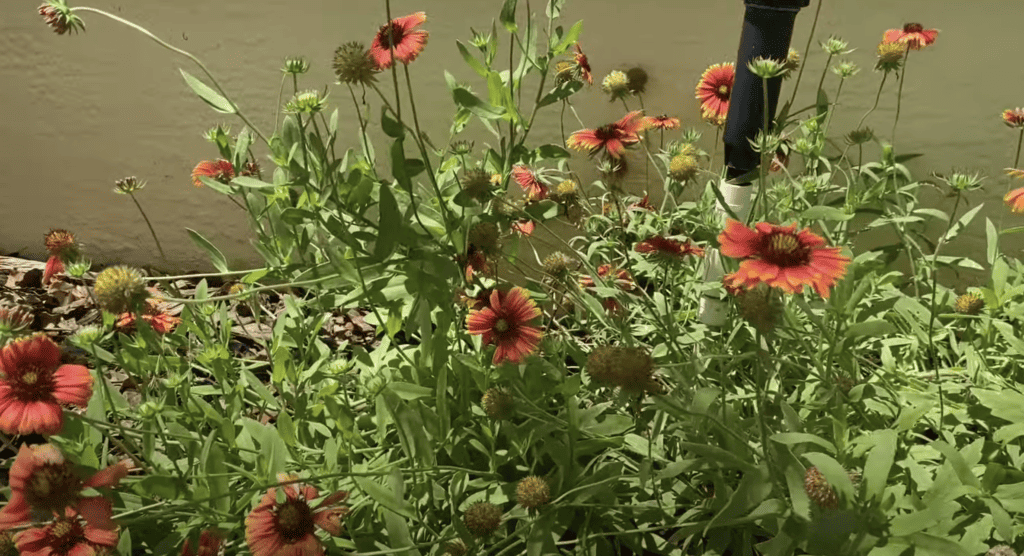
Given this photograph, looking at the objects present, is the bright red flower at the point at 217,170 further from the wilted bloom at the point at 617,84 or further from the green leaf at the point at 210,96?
the wilted bloom at the point at 617,84

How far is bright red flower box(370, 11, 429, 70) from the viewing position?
→ 0.95m

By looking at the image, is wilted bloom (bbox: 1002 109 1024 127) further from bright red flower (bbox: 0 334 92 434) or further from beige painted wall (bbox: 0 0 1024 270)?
bright red flower (bbox: 0 334 92 434)

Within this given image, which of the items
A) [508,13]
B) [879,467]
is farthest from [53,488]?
[879,467]

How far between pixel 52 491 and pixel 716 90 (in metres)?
1.19

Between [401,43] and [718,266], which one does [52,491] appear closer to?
[401,43]

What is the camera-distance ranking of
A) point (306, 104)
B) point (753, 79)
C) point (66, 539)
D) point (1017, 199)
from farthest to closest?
point (753, 79), point (1017, 199), point (306, 104), point (66, 539)

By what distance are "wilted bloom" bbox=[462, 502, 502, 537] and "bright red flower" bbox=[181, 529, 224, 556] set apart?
292 mm

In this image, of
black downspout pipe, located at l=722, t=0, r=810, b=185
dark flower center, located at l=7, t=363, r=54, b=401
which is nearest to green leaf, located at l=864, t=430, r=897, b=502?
black downspout pipe, located at l=722, t=0, r=810, b=185

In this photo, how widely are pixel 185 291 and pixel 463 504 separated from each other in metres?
1.15

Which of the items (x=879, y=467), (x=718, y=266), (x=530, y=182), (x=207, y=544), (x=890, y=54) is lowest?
(x=207, y=544)

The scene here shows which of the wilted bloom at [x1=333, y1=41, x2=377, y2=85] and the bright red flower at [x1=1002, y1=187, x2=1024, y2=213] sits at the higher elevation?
the wilted bloom at [x1=333, y1=41, x2=377, y2=85]

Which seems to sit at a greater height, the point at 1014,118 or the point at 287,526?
the point at 1014,118

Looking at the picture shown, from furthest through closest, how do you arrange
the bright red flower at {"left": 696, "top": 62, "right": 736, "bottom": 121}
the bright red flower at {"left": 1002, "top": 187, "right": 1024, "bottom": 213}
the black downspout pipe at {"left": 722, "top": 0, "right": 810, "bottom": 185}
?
the bright red flower at {"left": 696, "top": 62, "right": 736, "bottom": 121}, the black downspout pipe at {"left": 722, "top": 0, "right": 810, "bottom": 185}, the bright red flower at {"left": 1002, "top": 187, "right": 1024, "bottom": 213}

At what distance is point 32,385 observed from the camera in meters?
0.82
